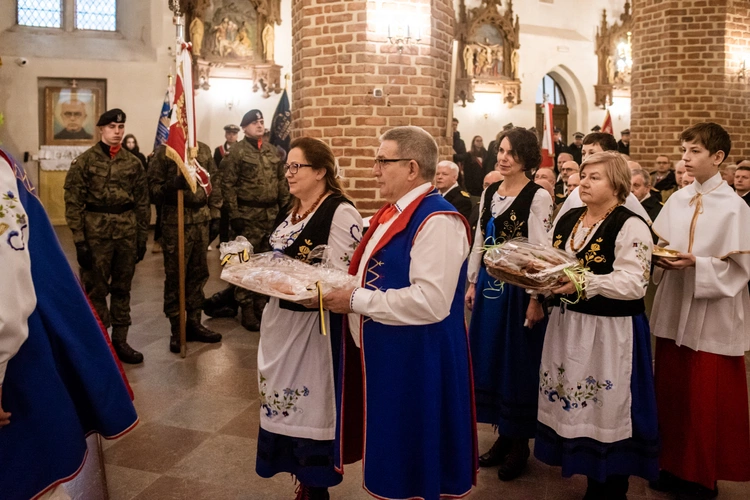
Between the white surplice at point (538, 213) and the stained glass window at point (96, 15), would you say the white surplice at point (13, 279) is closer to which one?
the white surplice at point (538, 213)

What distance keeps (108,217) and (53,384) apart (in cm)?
357

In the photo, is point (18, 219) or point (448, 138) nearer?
point (18, 219)

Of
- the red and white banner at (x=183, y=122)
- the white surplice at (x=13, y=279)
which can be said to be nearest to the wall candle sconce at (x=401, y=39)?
the red and white banner at (x=183, y=122)

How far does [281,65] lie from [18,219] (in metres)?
13.9

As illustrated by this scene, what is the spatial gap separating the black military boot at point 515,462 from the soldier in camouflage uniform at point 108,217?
10.3ft

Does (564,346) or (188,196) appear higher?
(188,196)

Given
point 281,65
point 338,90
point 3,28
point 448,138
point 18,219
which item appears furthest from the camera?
point 281,65

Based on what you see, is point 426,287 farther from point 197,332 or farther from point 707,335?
point 197,332

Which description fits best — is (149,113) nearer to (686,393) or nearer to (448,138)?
(448,138)

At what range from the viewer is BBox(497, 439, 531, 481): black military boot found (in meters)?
3.48

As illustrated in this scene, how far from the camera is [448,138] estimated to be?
689 cm

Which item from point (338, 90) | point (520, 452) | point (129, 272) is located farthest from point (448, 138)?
point (520, 452)

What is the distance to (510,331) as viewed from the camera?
3549 mm

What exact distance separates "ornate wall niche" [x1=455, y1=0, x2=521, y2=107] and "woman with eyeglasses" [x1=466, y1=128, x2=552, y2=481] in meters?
13.8
